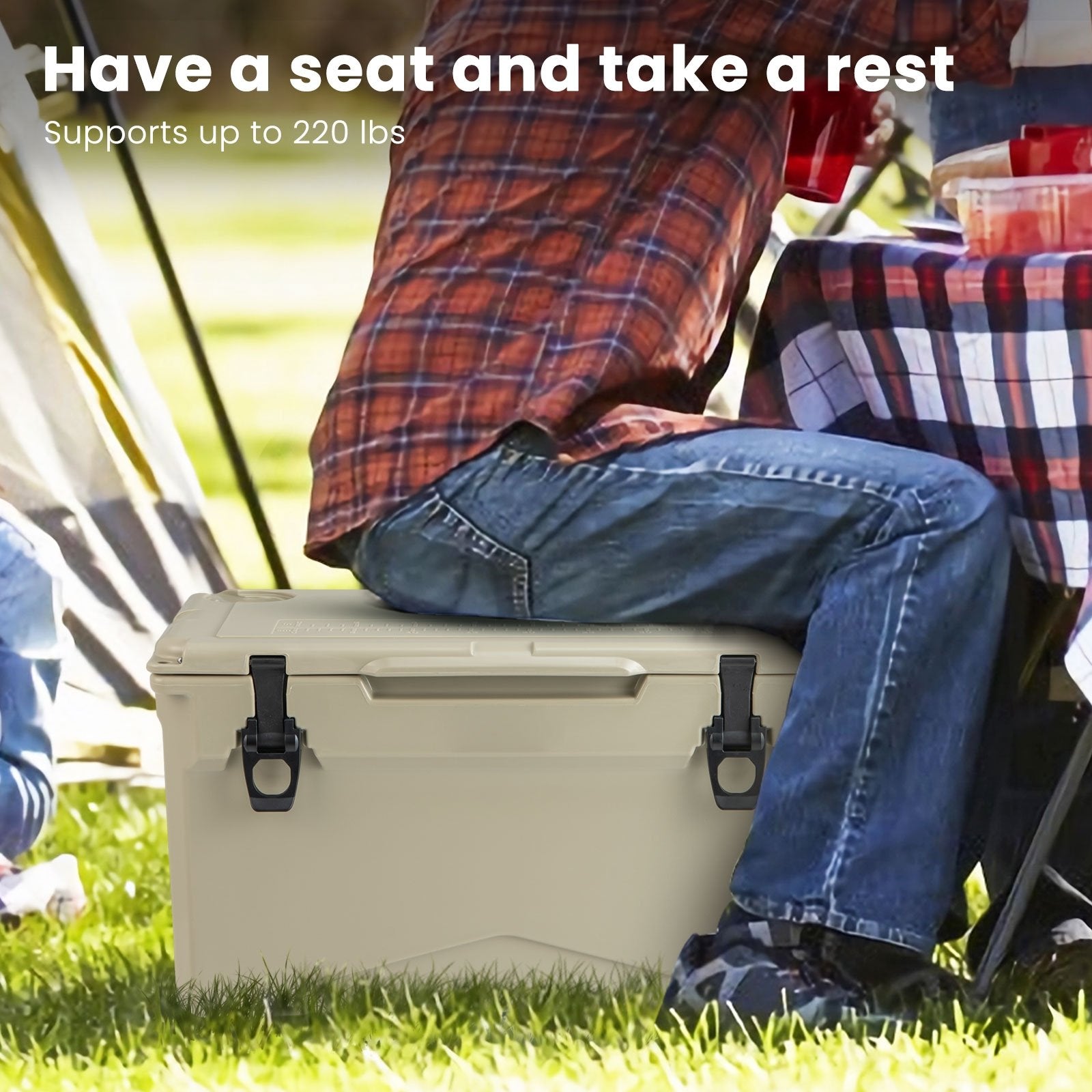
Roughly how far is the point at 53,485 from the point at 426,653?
1.05 meters

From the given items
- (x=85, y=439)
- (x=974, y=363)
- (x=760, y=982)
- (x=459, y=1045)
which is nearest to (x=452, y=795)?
(x=459, y=1045)

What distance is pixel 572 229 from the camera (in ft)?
6.26

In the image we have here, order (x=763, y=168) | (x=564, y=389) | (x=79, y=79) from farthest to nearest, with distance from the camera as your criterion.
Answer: (x=79, y=79), (x=763, y=168), (x=564, y=389)

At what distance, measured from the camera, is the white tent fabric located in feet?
8.56

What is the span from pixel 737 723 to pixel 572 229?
0.57 meters

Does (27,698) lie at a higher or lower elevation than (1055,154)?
lower

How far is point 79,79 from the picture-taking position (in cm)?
255

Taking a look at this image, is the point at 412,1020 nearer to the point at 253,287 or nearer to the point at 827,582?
the point at 827,582

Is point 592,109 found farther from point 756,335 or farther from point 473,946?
point 473,946

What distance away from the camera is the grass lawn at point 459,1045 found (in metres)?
1.67

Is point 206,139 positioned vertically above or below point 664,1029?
above

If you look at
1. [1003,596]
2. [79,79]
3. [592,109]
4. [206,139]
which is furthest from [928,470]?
[79,79]

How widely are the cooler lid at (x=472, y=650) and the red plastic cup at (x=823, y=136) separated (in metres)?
0.61

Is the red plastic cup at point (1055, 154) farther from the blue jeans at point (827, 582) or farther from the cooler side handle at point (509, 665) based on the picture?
the cooler side handle at point (509, 665)
